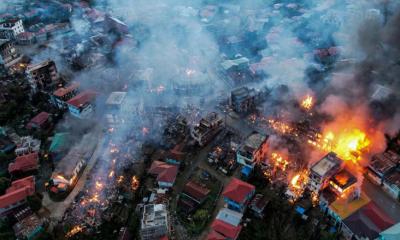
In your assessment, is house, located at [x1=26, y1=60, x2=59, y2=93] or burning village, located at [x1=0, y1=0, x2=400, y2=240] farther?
house, located at [x1=26, y1=60, x2=59, y2=93]

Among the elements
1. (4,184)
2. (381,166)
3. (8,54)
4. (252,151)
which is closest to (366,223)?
(381,166)

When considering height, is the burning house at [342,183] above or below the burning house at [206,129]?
above

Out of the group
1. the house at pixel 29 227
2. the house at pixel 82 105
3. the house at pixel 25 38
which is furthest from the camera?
the house at pixel 25 38

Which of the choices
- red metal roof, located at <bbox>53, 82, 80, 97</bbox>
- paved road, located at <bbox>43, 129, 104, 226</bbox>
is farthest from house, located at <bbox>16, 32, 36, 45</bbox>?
paved road, located at <bbox>43, 129, 104, 226</bbox>

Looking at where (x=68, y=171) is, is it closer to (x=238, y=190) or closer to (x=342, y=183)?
(x=238, y=190)

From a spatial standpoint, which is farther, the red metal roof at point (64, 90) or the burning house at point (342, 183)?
the red metal roof at point (64, 90)

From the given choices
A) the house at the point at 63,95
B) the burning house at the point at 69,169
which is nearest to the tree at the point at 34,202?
the burning house at the point at 69,169

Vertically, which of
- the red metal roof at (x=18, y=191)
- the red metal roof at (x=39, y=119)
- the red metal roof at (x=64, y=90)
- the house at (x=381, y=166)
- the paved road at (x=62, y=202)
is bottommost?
the paved road at (x=62, y=202)

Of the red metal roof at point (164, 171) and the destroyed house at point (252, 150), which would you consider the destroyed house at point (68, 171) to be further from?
the destroyed house at point (252, 150)

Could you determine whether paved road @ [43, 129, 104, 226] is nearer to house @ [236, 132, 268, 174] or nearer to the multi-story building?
house @ [236, 132, 268, 174]
